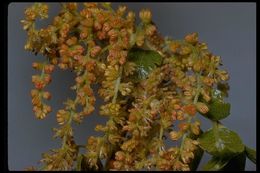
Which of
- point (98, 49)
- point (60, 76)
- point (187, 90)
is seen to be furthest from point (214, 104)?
point (60, 76)

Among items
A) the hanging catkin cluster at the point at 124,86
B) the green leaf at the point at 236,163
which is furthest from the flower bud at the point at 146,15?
the green leaf at the point at 236,163

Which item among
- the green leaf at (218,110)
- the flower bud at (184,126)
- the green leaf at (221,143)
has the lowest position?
the green leaf at (221,143)

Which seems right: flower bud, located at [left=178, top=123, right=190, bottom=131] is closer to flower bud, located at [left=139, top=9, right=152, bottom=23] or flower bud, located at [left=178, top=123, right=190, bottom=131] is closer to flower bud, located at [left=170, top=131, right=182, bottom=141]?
flower bud, located at [left=170, top=131, right=182, bottom=141]

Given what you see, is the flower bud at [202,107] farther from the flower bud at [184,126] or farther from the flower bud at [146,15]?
the flower bud at [146,15]

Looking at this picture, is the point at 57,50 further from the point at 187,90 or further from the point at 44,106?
the point at 187,90

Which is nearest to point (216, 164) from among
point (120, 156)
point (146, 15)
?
point (120, 156)

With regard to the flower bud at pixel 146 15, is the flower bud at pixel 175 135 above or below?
below

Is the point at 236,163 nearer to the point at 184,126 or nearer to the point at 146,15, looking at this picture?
the point at 184,126
